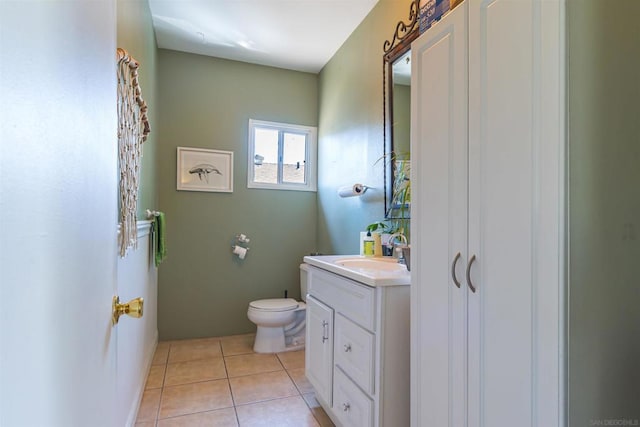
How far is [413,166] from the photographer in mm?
1286

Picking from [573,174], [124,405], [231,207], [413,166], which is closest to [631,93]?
[573,174]

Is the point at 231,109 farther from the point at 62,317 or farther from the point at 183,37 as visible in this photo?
the point at 62,317

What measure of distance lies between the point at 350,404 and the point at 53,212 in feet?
4.99

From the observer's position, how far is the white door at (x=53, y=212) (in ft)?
1.23

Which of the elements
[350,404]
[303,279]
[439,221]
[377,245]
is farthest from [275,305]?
[439,221]

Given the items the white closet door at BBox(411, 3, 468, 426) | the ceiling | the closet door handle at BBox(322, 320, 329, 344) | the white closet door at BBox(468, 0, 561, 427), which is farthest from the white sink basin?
the ceiling

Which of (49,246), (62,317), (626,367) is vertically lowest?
(626,367)

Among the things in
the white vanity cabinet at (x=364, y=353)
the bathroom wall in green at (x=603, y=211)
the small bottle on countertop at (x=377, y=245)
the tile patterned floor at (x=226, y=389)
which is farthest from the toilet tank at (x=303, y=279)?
the bathroom wall in green at (x=603, y=211)

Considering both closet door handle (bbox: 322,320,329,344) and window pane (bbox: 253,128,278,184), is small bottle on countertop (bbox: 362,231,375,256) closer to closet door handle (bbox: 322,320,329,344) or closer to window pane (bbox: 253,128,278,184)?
closet door handle (bbox: 322,320,329,344)

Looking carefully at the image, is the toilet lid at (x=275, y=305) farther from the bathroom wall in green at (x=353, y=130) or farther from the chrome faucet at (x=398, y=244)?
the chrome faucet at (x=398, y=244)

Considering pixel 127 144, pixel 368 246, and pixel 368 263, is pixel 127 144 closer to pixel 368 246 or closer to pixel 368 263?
pixel 368 263

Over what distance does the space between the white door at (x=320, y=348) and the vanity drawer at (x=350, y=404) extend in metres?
0.07

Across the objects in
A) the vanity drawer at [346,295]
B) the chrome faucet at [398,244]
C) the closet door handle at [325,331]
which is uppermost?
the chrome faucet at [398,244]

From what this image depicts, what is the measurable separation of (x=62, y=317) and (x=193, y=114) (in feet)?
10.0
